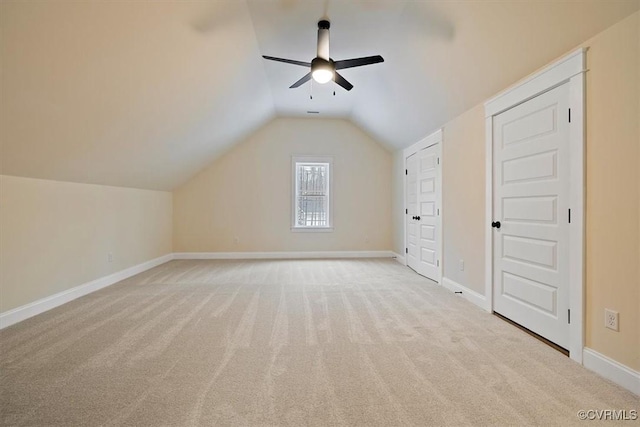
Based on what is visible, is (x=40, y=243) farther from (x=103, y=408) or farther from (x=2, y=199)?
(x=103, y=408)

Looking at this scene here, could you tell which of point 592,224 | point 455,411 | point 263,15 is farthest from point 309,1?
point 455,411

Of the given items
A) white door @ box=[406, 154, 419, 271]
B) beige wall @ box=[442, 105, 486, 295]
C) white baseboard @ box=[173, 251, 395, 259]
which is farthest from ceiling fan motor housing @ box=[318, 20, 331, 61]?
white baseboard @ box=[173, 251, 395, 259]

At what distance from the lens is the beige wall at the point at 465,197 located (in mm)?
3441

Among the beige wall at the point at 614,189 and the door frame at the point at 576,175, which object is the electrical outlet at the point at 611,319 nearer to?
the beige wall at the point at 614,189

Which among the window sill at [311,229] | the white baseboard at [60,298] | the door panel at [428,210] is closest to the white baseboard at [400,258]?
the door panel at [428,210]

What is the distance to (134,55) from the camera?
8.79ft

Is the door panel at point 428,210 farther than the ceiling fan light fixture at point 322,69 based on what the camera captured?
Yes

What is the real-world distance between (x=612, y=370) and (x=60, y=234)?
5.00 metres

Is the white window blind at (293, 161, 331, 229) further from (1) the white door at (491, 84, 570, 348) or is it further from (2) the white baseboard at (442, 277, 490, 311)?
(1) the white door at (491, 84, 570, 348)

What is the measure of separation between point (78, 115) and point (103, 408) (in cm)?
243

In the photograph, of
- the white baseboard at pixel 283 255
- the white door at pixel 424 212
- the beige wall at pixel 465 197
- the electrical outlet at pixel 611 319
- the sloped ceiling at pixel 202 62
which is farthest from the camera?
the white baseboard at pixel 283 255

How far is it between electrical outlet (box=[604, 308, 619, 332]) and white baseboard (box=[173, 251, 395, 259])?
4796mm

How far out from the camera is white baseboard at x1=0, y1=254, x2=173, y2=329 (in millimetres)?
2830

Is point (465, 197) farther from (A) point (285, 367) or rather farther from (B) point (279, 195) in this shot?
(B) point (279, 195)
